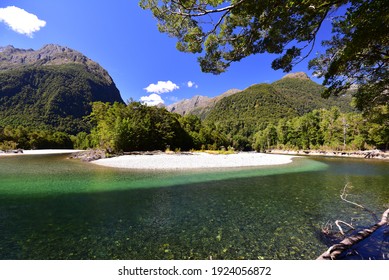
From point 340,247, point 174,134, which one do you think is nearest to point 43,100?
point 174,134

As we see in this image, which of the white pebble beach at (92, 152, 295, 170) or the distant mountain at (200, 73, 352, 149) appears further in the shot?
the distant mountain at (200, 73, 352, 149)

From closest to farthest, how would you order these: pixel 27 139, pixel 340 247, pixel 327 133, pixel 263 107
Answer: pixel 340 247 → pixel 327 133 → pixel 27 139 → pixel 263 107

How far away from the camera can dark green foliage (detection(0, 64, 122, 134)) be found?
116750 millimetres

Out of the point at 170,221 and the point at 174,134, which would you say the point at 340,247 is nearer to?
the point at 170,221

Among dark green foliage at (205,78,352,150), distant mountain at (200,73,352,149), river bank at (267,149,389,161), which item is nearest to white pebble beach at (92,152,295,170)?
river bank at (267,149,389,161)

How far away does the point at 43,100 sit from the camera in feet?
480

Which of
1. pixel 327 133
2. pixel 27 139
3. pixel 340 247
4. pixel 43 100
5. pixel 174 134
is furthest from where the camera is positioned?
pixel 43 100

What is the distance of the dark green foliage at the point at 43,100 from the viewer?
117 meters

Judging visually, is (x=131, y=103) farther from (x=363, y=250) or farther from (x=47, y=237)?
(x=363, y=250)

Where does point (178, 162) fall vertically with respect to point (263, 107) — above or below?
below

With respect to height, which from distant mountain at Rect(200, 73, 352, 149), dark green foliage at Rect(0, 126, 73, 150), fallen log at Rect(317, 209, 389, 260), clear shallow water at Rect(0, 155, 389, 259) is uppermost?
distant mountain at Rect(200, 73, 352, 149)

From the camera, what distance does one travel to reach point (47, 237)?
5.81 meters

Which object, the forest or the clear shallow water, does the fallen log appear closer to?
the clear shallow water
